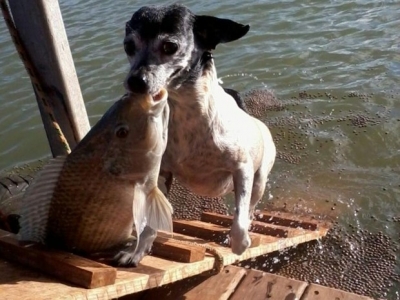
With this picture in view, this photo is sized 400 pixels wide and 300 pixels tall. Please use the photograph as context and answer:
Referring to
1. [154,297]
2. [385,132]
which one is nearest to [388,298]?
[154,297]

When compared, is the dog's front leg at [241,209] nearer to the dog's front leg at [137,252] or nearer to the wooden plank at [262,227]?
the dog's front leg at [137,252]

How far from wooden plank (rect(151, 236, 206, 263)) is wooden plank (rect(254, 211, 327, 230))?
200 cm

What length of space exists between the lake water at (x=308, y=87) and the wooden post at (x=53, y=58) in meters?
2.68

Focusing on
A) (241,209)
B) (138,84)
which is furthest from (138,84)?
(241,209)

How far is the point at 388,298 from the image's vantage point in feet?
16.2

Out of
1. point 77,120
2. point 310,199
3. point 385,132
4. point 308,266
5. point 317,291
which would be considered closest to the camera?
point 317,291

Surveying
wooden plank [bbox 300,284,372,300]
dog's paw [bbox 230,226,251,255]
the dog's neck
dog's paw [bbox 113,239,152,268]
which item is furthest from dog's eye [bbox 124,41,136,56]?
wooden plank [bbox 300,284,372,300]

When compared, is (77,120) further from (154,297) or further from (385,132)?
(385,132)

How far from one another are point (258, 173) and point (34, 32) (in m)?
2.08

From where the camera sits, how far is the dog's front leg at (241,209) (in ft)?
13.0

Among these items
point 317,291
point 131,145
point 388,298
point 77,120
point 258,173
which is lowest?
point 388,298

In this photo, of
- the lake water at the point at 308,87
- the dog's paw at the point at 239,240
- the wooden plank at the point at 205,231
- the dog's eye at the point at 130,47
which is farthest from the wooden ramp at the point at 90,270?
the lake water at the point at 308,87

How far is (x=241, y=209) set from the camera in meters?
4.11

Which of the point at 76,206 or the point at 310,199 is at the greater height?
the point at 76,206
